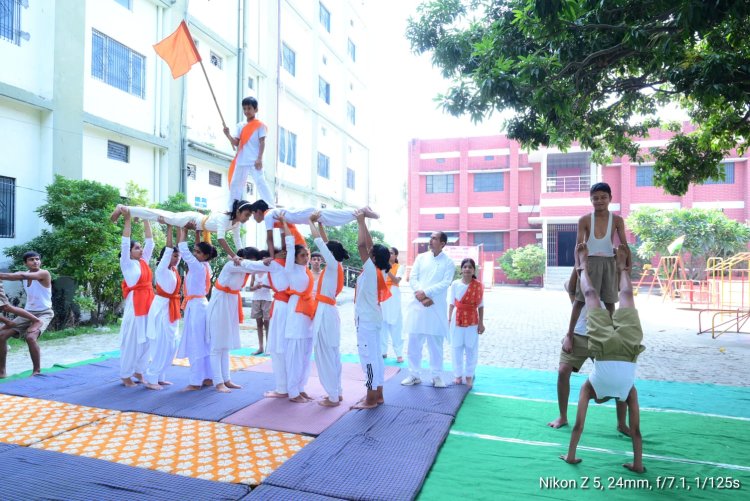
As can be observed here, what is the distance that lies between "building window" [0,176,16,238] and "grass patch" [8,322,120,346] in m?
2.25

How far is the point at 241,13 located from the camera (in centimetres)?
1767

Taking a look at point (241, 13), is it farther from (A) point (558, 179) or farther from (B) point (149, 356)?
(A) point (558, 179)

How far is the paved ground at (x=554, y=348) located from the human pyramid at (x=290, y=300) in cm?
193

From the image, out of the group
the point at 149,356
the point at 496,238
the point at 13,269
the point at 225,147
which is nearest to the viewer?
the point at 149,356

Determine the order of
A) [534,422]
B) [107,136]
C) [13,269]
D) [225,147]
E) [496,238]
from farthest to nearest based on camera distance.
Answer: [496,238] → [225,147] → [107,136] → [13,269] → [534,422]

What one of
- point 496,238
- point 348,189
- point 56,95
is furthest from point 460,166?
point 56,95

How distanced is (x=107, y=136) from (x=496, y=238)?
23.5 metres

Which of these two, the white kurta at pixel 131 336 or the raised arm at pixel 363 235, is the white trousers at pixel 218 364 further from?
the raised arm at pixel 363 235

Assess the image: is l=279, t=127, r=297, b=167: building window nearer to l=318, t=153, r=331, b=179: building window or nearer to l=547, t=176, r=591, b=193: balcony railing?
l=318, t=153, r=331, b=179: building window

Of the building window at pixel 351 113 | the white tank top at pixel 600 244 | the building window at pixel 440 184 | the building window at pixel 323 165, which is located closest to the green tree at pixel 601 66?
the white tank top at pixel 600 244

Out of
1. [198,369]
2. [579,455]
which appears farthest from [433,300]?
[198,369]

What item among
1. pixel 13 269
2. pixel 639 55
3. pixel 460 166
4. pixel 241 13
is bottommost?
pixel 13 269

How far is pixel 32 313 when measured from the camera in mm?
6703

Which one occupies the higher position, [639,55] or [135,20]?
[135,20]
